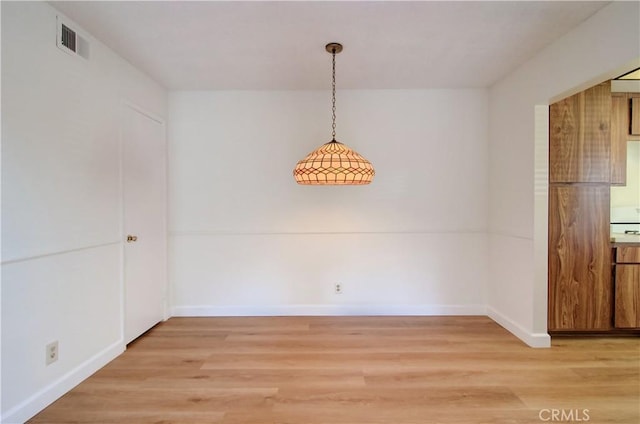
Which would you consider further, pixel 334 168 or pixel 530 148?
pixel 530 148

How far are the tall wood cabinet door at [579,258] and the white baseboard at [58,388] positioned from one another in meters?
3.65

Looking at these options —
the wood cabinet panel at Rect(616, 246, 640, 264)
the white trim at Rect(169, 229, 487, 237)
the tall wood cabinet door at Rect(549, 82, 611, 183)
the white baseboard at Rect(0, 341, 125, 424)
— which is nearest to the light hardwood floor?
the white baseboard at Rect(0, 341, 125, 424)

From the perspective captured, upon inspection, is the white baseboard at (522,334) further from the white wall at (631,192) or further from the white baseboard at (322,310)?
the white wall at (631,192)

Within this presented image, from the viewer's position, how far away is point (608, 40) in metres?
1.86

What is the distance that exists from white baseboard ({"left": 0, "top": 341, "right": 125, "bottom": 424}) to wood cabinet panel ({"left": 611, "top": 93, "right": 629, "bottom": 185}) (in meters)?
4.36

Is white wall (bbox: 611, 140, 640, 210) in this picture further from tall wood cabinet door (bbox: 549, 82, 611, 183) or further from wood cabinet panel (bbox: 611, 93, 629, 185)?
tall wood cabinet door (bbox: 549, 82, 611, 183)

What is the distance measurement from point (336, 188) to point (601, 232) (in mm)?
2379

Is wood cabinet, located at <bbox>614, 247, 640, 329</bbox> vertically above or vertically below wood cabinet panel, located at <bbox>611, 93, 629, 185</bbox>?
below

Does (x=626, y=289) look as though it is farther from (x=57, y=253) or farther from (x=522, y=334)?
(x=57, y=253)

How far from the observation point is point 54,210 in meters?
1.87

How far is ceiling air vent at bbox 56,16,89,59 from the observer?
75.3 inches

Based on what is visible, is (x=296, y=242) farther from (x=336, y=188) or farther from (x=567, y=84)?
(x=567, y=84)

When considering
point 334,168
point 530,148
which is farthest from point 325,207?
point 530,148

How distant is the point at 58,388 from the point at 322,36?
9.56ft
